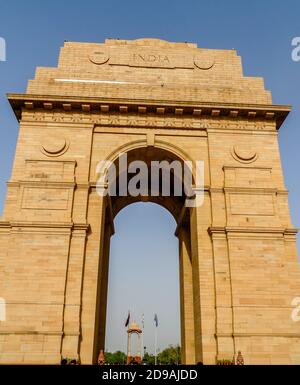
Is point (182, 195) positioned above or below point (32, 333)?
above

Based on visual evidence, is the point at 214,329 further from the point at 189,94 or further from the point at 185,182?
the point at 189,94

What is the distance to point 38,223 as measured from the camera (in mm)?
18766

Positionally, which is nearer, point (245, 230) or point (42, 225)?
point (42, 225)

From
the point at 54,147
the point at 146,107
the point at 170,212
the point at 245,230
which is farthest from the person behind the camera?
the point at 170,212

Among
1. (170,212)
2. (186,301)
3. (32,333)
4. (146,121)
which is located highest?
(146,121)

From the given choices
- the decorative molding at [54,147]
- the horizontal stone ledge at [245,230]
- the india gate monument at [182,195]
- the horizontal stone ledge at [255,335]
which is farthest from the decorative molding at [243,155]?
the decorative molding at [54,147]

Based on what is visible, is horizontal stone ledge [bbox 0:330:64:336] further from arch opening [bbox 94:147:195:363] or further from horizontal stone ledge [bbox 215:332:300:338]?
horizontal stone ledge [bbox 215:332:300:338]

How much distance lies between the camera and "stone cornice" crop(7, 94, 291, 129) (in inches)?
832

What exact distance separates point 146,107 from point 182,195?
6.35 metres

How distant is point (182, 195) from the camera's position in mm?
25203

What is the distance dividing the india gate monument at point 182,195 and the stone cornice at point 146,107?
65 mm

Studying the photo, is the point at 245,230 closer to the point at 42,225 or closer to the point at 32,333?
the point at 42,225

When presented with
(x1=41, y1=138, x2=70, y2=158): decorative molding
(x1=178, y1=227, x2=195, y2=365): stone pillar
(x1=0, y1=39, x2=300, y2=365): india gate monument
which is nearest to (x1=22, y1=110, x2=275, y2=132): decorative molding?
(x1=0, y1=39, x2=300, y2=365): india gate monument

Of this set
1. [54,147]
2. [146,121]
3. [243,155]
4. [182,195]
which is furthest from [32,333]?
[243,155]
